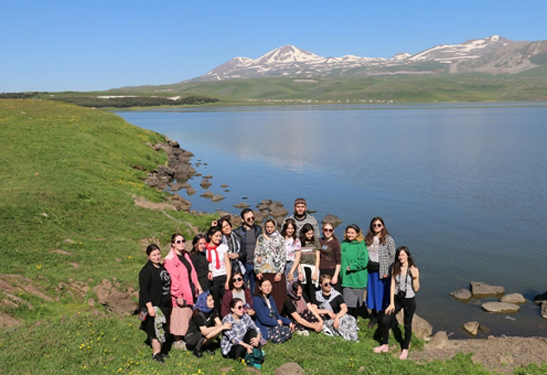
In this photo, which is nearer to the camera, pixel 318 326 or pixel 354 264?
pixel 318 326

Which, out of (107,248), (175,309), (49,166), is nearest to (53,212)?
(107,248)

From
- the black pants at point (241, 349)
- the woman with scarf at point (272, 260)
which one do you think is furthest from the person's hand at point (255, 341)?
the woman with scarf at point (272, 260)

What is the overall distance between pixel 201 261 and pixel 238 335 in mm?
2303

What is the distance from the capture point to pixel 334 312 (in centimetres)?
1278

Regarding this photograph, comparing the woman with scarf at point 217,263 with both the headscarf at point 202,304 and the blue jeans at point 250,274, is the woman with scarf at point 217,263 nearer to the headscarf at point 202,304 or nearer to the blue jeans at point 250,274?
the headscarf at point 202,304

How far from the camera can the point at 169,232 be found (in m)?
22.7

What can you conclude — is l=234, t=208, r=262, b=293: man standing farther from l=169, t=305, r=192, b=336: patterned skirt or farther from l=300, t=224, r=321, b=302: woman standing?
l=169, t=305, r=192, b=336: patterned skirt

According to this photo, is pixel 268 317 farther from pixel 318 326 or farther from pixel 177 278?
pixel 177 278

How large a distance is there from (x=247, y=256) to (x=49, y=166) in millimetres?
22726

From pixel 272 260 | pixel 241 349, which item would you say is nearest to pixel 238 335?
pixel 241 349

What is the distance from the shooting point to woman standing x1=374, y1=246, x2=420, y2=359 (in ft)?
38.1

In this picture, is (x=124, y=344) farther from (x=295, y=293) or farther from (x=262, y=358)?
(x=295, y=293)

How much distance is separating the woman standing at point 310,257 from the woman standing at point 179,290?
3.57m

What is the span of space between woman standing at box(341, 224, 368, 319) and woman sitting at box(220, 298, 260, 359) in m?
3.76
